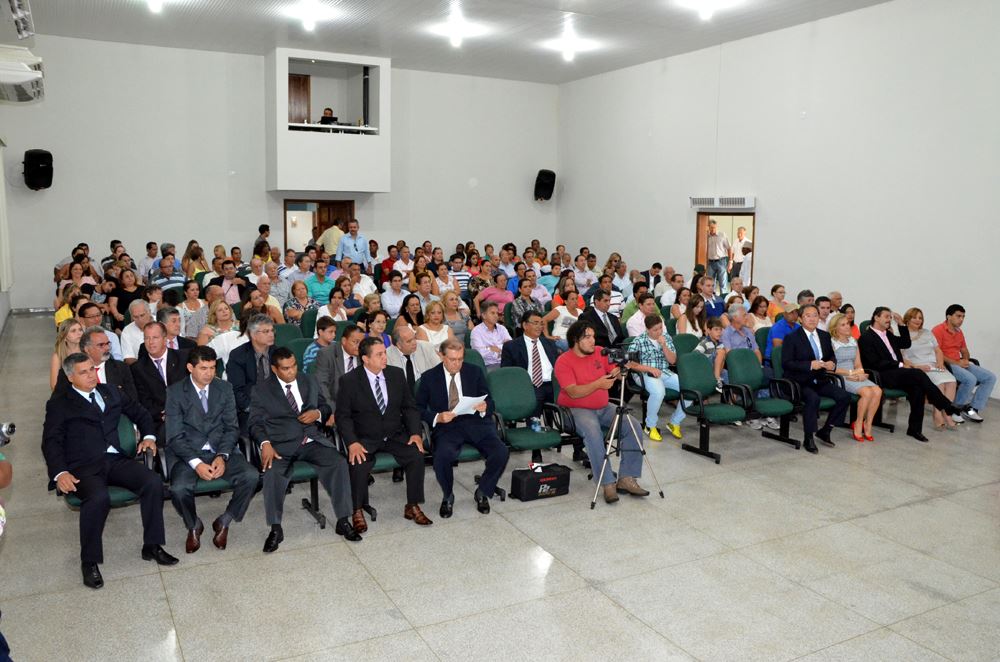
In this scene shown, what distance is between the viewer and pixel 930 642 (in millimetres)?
4004

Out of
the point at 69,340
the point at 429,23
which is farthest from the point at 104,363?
the point at 429,23

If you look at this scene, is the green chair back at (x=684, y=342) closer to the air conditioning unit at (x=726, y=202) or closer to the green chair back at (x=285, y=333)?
the green chair back at (x=285, y=333)

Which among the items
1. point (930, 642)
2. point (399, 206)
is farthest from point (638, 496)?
point (399, 206)

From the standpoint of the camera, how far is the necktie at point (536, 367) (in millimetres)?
7066

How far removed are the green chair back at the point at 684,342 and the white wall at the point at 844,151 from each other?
172 inches

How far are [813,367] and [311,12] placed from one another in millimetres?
9036

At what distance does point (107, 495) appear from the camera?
15.1 ft

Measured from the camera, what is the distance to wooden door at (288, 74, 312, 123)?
53.3 ft

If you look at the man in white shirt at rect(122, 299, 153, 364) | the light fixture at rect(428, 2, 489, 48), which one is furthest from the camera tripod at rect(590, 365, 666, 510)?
the light fixture at rect(428, 2, 489, 48)

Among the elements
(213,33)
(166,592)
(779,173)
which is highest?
(213,33)

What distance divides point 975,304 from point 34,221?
1467 cm

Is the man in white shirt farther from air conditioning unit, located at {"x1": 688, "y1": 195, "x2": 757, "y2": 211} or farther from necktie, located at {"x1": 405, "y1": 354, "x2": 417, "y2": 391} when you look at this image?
air conditioning unit, located at {"x1": 688, "y1": 195, "x2": 757, "y2": 211}

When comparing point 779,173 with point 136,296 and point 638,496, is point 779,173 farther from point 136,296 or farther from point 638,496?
point 136,296

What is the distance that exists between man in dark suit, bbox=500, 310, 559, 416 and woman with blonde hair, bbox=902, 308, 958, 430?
3925mm
